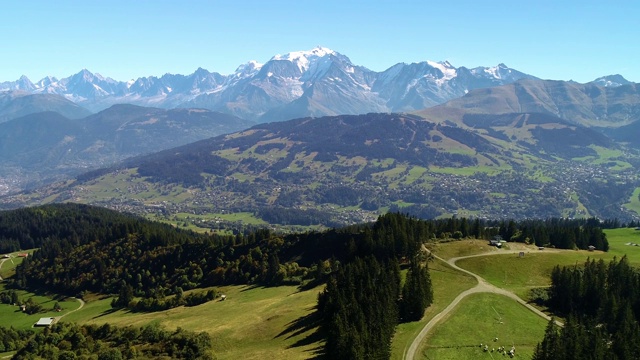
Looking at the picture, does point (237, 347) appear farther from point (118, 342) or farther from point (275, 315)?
point (118, 342)

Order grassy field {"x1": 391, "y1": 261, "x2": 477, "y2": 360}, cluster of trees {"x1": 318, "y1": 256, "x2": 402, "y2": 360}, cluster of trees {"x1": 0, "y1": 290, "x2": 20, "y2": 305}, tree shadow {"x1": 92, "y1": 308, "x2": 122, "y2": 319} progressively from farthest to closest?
cluster of trees {"x1": 0, "y1": 290, "x2": 20, "y2": 305}, tree shadow {"x1": 92, "y1": 308, "x2": 122, "y2": 319}, grassy field {"x1": 391, "y1": 261, "x2": 477, "y2": 360}, cluster of trees {"x1": 318, "y1": 256, "x2": 402, "y2": 360}

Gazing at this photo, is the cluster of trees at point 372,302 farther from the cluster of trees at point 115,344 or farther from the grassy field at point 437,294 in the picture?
the cluster of trees at point 115,344

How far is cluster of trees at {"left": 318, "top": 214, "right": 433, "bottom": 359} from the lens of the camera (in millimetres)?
73062

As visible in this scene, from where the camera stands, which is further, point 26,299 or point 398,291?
point 26,299

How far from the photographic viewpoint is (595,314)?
3937 inches

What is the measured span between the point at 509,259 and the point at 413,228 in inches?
1092

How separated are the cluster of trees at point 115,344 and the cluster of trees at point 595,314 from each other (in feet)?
196

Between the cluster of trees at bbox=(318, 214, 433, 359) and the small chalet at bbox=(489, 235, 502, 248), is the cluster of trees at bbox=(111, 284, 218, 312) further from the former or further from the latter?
the small chalet at bbox=(489, 235, 502, 248)

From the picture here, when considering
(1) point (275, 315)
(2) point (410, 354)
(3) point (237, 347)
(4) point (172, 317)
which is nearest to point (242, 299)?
(4) point (172, 317)

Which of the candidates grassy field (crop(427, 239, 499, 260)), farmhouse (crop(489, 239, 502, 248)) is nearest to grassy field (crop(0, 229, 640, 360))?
grassy field (crop(427, 239, 499, 260))

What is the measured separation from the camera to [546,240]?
163 meters

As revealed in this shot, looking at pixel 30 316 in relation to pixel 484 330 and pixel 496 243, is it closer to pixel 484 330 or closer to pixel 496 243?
pixel 484 330

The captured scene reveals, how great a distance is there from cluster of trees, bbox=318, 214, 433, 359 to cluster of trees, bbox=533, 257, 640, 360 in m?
24.0

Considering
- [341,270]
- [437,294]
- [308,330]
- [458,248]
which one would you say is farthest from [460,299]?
[458,248]
